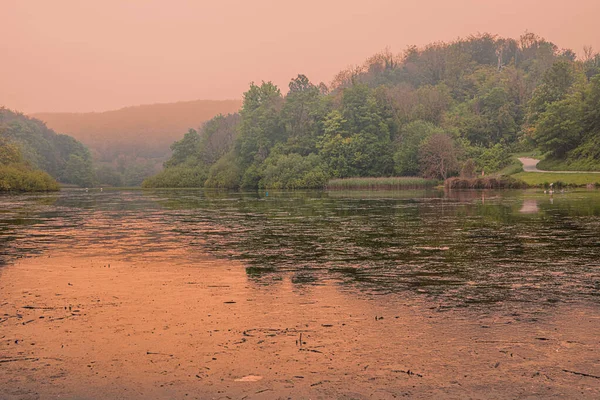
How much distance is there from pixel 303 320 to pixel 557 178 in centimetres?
7057

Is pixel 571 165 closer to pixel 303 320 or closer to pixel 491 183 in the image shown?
pixel 491 183

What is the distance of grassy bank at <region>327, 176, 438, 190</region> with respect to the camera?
88938 mm

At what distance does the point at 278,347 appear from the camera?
22.6ft

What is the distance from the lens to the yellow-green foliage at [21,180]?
85.5 metres

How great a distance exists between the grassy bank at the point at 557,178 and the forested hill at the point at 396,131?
8210mm

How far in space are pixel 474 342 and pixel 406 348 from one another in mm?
957

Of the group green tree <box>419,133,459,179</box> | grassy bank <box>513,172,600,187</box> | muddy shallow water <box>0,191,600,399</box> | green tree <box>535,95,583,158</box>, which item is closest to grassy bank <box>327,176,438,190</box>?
green tree <box>419,133,459,179</box>

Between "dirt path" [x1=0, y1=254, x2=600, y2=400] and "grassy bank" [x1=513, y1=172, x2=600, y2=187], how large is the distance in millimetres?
64234

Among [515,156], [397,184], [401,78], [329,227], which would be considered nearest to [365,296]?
[329,227]

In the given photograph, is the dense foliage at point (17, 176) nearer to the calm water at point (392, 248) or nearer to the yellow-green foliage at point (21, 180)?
the yellow-green foliage at point (21, 180)

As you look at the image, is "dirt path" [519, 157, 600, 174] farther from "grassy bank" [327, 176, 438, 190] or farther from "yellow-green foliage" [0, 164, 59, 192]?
"yellow-green foliage" [0, 164, 59, 192]

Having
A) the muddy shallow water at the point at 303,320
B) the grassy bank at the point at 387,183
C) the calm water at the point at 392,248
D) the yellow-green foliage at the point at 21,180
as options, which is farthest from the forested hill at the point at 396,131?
the muddy shallow water at the point at 303,320

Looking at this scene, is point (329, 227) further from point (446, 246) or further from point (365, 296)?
point (365, 296)

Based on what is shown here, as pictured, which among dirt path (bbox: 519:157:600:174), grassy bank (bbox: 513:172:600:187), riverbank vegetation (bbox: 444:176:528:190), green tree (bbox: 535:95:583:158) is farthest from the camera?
green tree (bbox: 535:95:583:158)
